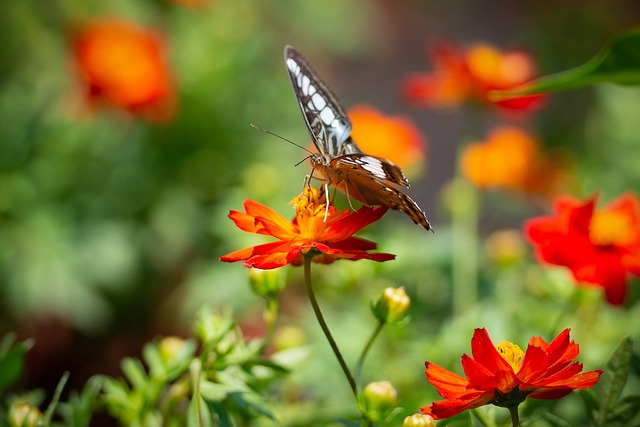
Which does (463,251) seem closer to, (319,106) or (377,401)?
(319,106)

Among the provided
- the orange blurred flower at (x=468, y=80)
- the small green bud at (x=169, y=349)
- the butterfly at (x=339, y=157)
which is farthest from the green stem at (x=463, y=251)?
the small green bud at (x=169, y=349)

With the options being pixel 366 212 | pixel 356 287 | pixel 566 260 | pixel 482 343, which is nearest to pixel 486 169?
pixel 356 287

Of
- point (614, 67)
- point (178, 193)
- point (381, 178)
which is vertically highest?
Result: point (614, 67)

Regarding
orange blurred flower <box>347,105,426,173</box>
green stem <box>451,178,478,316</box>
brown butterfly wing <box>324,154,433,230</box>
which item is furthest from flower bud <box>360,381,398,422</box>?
orange blurred flower <box>347,105,426,173</box>

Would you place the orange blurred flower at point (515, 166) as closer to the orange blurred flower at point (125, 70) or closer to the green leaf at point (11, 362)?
the orange blurred flower at point (125, 70)

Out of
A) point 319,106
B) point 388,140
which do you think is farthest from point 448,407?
point 388,140

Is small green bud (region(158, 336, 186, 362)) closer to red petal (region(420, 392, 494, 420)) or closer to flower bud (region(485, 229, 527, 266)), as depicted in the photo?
red petal (region(420, 392, 494, 420))
